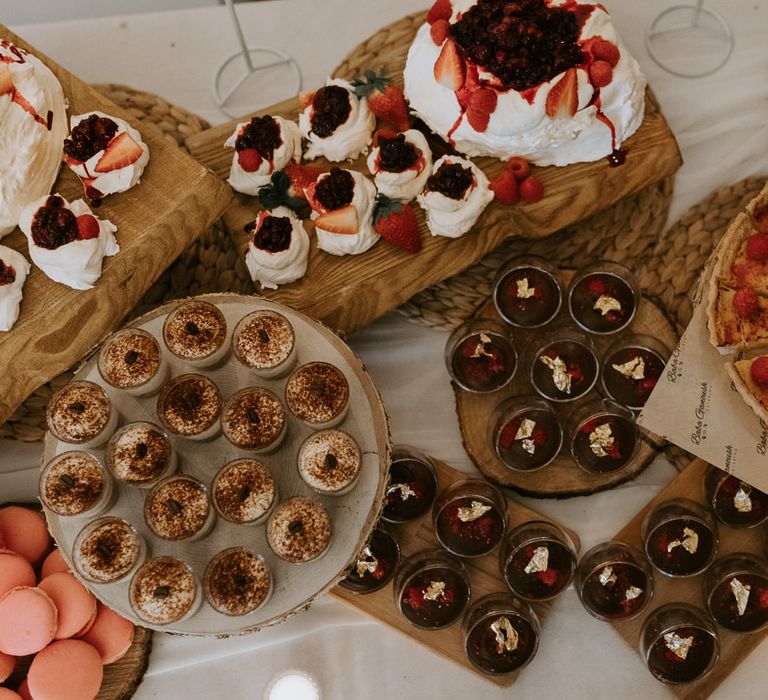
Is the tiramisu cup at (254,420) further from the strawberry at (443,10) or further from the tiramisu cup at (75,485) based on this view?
the strawberry at (443,10)

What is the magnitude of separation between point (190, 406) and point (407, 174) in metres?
0.86

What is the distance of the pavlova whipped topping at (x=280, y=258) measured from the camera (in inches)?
86.6

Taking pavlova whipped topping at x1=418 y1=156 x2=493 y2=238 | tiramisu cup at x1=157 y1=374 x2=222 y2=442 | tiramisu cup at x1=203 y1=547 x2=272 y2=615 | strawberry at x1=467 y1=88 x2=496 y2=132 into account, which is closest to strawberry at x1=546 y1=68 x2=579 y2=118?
strawberry at x1=467 y1=88 x2=496 y2=132

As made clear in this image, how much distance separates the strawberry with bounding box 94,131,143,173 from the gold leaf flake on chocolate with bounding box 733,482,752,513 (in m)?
1.88

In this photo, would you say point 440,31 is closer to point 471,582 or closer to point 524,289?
point 524,289

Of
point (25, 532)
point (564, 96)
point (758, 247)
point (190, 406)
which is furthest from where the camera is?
point (25, 532)

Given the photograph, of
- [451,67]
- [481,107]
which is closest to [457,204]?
[481,107]

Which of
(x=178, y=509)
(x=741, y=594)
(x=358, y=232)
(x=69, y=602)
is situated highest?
(x=358, y=232)

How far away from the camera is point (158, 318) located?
2125mm

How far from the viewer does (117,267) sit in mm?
2129

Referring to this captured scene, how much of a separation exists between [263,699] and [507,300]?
1.40m

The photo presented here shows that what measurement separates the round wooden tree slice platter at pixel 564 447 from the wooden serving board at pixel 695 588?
0.38 feet

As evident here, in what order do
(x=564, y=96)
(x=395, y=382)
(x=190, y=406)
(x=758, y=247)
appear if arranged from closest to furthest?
(x=190, y=406) < (x=564, y=96) < (x=758, y=247) < (x=395, y=382)

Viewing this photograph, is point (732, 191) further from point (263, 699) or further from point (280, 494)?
point (263, 699)
